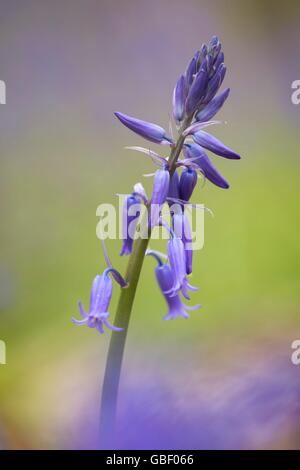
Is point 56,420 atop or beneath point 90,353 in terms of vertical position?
beneath

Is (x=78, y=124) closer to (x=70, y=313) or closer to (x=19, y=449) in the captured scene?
(x=70, y=313)

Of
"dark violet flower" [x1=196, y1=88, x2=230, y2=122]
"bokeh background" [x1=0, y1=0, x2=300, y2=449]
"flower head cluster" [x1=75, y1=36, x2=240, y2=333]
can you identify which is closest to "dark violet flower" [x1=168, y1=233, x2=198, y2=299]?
"flower head cluster" [x1=75, y1=36, x2=240, y2=333]

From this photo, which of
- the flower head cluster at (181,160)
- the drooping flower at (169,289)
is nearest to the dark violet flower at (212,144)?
the flower head cluster at (181,160)

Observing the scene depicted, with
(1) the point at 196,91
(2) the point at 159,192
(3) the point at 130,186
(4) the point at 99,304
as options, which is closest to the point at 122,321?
(4) the point at 99,304

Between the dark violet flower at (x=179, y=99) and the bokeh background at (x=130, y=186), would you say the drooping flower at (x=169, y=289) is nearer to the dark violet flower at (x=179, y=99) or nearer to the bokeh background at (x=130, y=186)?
the dark violet flower at (x=179, y=99)

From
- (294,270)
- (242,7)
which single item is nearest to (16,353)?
(294,270)
